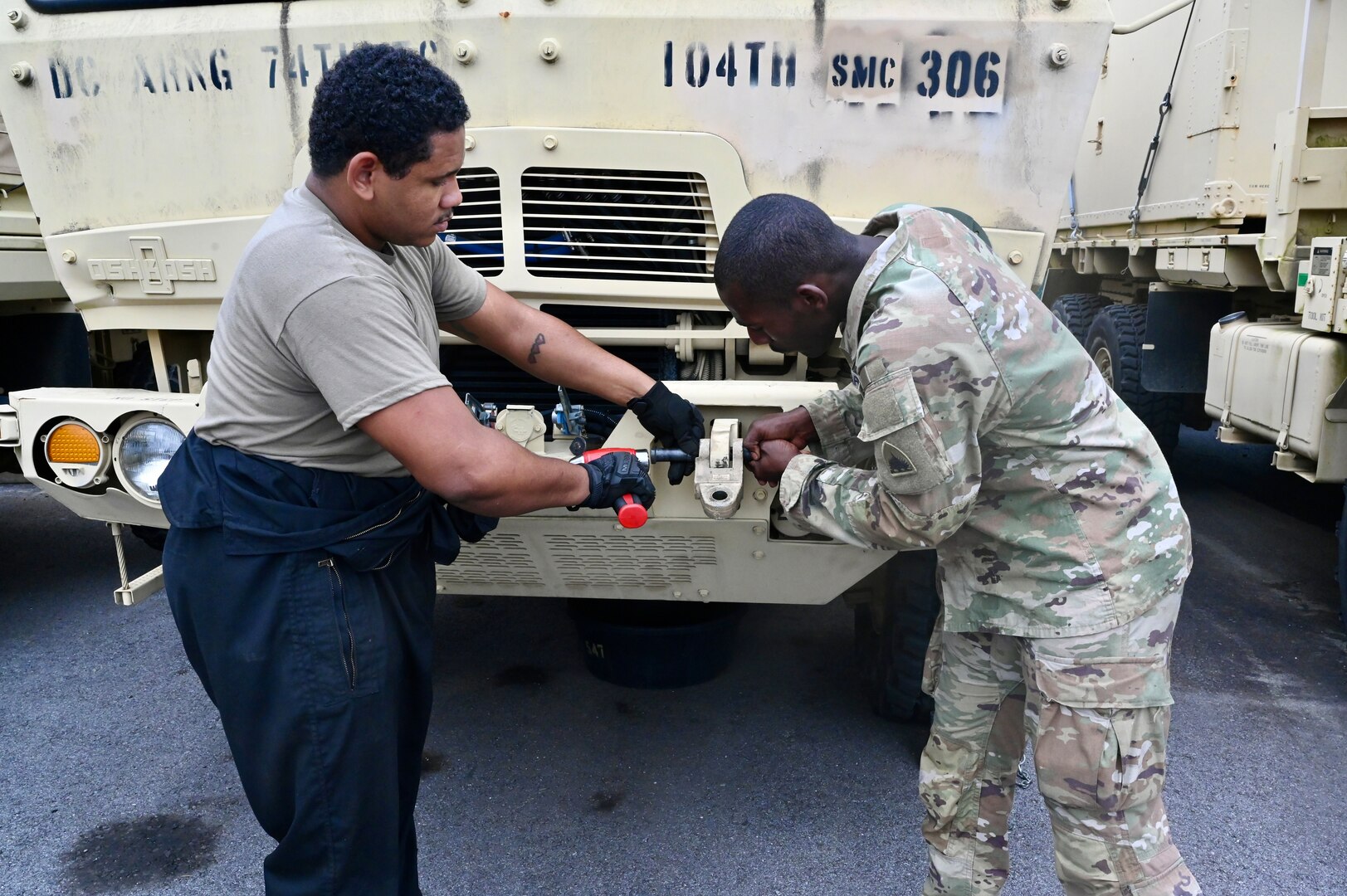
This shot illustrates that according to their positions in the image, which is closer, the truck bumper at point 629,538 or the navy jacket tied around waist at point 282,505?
the navy jacket tied around waist at point 282,505

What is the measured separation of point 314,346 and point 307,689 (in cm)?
59

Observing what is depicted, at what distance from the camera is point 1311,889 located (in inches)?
93.7

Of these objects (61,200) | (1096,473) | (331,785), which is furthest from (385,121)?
(61,200)

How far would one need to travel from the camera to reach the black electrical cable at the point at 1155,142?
532cm

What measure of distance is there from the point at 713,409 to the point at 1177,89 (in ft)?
15.0

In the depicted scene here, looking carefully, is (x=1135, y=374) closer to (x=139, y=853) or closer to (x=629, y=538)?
(x=629, y=538)

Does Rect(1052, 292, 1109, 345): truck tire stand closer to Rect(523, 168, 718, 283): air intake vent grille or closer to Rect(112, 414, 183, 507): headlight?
Rect(523, 168, 718, 283): air intake vent grille

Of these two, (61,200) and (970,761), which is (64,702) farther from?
(970,761)

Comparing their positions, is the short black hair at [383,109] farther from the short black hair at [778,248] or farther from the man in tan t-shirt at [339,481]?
the short black hair at [778,248]

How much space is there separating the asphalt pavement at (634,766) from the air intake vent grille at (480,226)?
4.79 ft

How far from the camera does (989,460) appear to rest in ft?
5.81

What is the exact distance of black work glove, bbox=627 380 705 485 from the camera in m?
2.05

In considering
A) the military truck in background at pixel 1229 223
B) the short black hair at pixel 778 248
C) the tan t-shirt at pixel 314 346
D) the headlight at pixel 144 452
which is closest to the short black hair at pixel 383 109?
the tan t-shirt at pixel 314 346

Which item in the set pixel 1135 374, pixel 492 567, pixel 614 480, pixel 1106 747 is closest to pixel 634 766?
pixel 492 567
